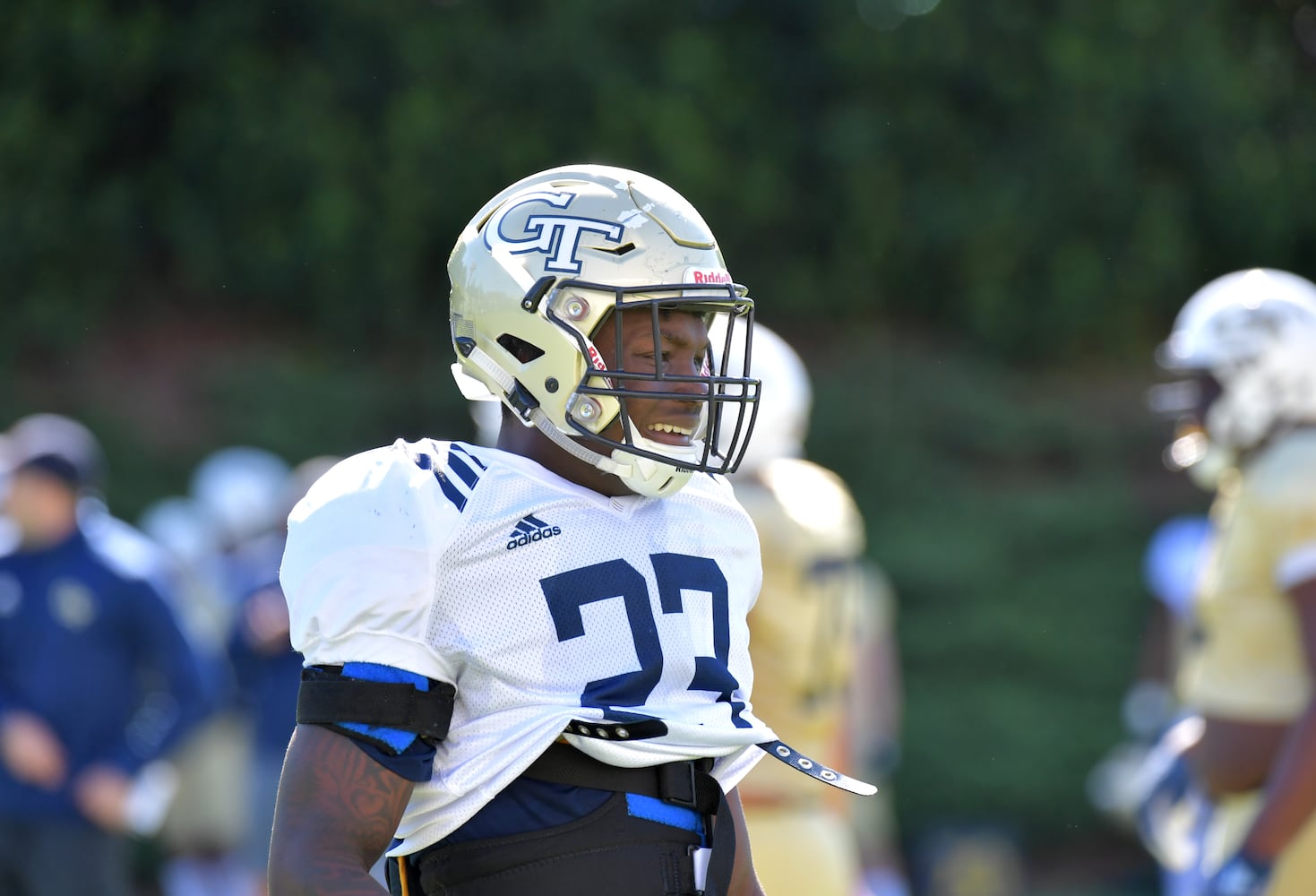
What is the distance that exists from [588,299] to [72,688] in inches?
182

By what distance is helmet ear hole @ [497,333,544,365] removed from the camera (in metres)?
2.35

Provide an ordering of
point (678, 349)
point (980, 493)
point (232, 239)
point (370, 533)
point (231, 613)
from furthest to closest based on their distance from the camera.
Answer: point (232, 239)
point (980, 493)
point (231, 613)
point (678, 349)
point (370, 533)

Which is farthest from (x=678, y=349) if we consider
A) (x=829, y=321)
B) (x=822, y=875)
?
(x=829, y=321)

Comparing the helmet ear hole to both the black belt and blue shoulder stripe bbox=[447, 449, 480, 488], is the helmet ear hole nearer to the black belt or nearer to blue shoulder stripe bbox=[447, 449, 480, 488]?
blue shoulder stripe bbox=[447, 449, 480, 488]

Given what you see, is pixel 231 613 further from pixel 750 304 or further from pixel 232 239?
pixel 750 304

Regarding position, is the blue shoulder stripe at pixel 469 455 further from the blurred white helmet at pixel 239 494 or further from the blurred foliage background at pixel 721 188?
the blurred foliage background at pixel 721 188

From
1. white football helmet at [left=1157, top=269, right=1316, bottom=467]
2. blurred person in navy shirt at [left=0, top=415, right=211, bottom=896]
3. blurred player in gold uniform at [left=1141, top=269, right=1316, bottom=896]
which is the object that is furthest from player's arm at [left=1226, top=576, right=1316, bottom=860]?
blurred person in navy shirt at [left=0, top=415, right=211, bottom=896]

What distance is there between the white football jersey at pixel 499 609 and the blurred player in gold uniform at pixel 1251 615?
2.01 meters

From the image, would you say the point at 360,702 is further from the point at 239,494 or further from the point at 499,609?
the point at 239,494

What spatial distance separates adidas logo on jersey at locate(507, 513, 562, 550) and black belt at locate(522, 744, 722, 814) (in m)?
0.26

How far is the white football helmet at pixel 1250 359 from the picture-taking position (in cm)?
429

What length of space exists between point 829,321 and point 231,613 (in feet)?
19.7

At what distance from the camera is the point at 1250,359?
4.32 metres

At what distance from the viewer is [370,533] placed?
207cm
